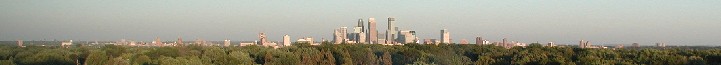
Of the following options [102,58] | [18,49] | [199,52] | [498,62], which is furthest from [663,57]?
[18,49]

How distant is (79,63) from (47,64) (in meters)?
1.40

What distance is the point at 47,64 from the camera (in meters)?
47.9

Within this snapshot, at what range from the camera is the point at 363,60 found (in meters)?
60.9

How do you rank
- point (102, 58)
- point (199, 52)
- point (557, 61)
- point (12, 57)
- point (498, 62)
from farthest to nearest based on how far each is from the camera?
point (498, 62) → point (199, 52) → point (557, 61) → point (12, 57) → point (102, 58)

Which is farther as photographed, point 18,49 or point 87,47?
point 87,47

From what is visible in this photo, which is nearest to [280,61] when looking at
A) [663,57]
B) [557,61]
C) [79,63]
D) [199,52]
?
[199,52]

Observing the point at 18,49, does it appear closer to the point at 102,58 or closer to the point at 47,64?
the point at 47,64

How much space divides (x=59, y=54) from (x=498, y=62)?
990 inches

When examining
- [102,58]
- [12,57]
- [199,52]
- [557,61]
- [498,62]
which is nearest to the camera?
[102,58]

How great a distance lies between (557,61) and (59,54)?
2428 cm

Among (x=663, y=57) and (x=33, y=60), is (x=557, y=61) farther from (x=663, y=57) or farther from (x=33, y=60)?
(x=33, y=60)

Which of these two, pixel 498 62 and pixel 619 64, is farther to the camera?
pixel 498 62

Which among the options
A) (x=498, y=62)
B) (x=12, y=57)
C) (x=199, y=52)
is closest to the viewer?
(x=12, y=57)

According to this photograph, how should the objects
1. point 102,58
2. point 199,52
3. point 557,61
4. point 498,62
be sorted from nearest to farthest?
1. point 102,58
2. point 557,61
3. point 199,52
4. point 498,62
